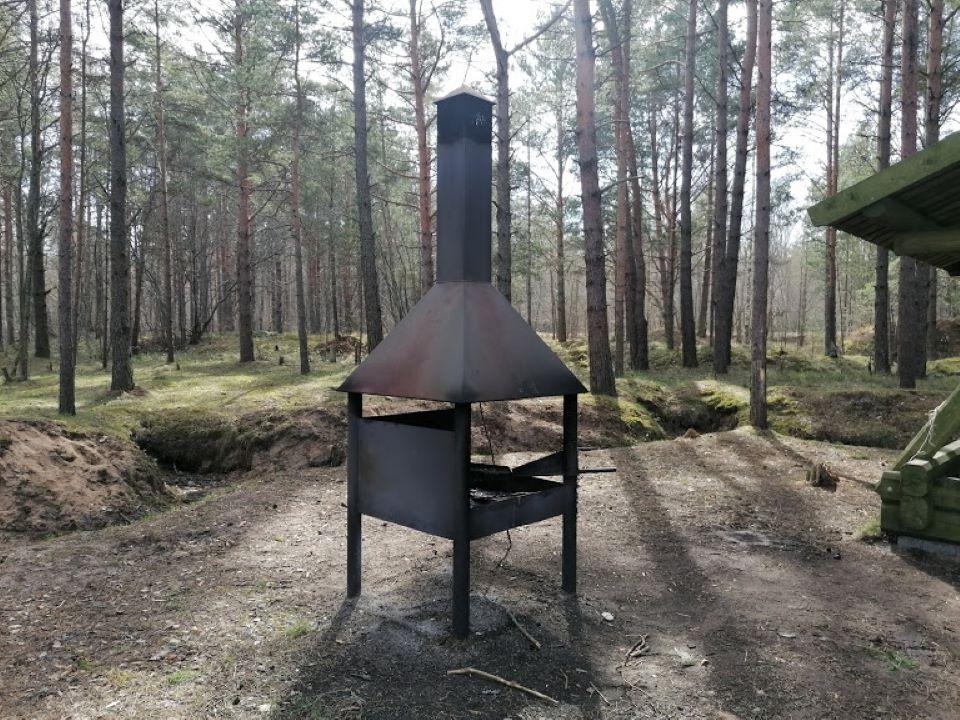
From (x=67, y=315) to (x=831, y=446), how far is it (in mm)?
11304

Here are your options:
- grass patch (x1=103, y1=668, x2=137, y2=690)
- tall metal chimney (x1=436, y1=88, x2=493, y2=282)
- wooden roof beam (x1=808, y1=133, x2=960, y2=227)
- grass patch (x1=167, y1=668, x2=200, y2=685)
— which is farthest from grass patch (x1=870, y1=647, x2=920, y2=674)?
grass patch (x1=103, y1=668, x2=137, y2=690)

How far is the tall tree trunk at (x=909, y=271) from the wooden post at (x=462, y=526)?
9.63 m

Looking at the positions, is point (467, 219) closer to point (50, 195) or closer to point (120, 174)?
point (120, 174)

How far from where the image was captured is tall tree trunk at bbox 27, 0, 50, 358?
38.0 feet

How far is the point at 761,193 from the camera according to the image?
9711 mm

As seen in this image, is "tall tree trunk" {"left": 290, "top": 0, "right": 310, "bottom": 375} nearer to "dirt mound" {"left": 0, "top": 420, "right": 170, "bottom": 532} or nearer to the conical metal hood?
"dirt mound" {"left": 0, "top": 420, "right": 170, "bottom": 532}

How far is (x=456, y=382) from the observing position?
11.7ft

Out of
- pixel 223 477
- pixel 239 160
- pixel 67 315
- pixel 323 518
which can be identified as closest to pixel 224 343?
pixel 239 160

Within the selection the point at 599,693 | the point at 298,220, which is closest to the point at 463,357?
the point at 599,693

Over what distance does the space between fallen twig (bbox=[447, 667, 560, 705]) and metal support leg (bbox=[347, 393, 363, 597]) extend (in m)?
1.23

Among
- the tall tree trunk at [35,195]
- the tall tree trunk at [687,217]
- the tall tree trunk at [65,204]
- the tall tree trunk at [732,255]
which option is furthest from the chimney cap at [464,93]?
the tall tree trunk at [687,217]

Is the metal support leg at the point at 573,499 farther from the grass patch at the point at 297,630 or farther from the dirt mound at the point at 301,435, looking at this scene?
the dirt mound at the point at 301,435

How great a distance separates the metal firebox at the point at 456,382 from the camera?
144 inches

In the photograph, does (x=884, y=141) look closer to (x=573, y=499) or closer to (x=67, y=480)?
(x=573, y=499)
